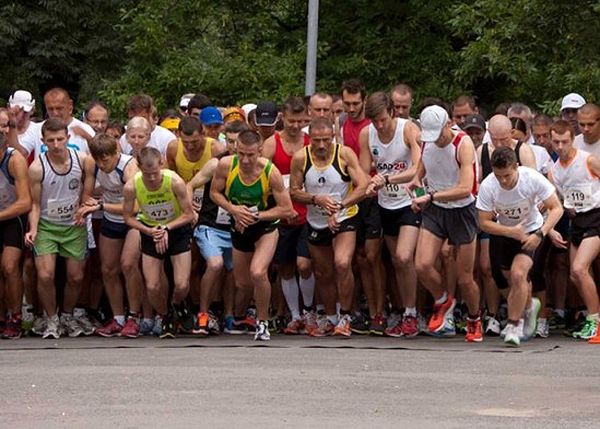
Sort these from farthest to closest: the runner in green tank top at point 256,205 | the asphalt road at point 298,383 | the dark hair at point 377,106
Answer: the dark hair at point 377,106 < the runner in green tank top at point 256,205 < the asphalt road at point 298,383

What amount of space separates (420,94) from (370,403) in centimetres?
1499

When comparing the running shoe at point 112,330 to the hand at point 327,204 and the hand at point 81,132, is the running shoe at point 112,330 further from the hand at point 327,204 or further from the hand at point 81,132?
the hand at point 327,204

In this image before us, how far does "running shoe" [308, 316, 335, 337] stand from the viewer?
51.9 ft

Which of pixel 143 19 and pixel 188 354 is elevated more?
pixel 143 19

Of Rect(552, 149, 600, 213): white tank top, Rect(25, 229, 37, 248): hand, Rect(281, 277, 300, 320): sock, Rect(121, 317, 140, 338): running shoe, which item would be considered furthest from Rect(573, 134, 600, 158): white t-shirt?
Rect(25, 229, 37, 248): hand

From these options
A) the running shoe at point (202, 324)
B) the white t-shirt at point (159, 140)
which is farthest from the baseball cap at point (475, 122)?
the running shoe at point (202, 324)

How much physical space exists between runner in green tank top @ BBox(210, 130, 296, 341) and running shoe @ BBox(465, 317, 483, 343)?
181 cm

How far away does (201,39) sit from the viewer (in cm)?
2725

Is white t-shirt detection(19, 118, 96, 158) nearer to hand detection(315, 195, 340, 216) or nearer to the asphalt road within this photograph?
the asphalt road

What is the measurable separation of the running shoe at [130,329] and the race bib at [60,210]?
1104mm

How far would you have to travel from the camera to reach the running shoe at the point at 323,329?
51.9 feet

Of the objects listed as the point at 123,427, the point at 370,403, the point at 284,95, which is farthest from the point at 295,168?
the point at 284,95

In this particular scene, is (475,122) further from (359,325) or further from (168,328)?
(168,328)

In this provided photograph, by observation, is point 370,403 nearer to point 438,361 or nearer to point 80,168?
point 438,361
